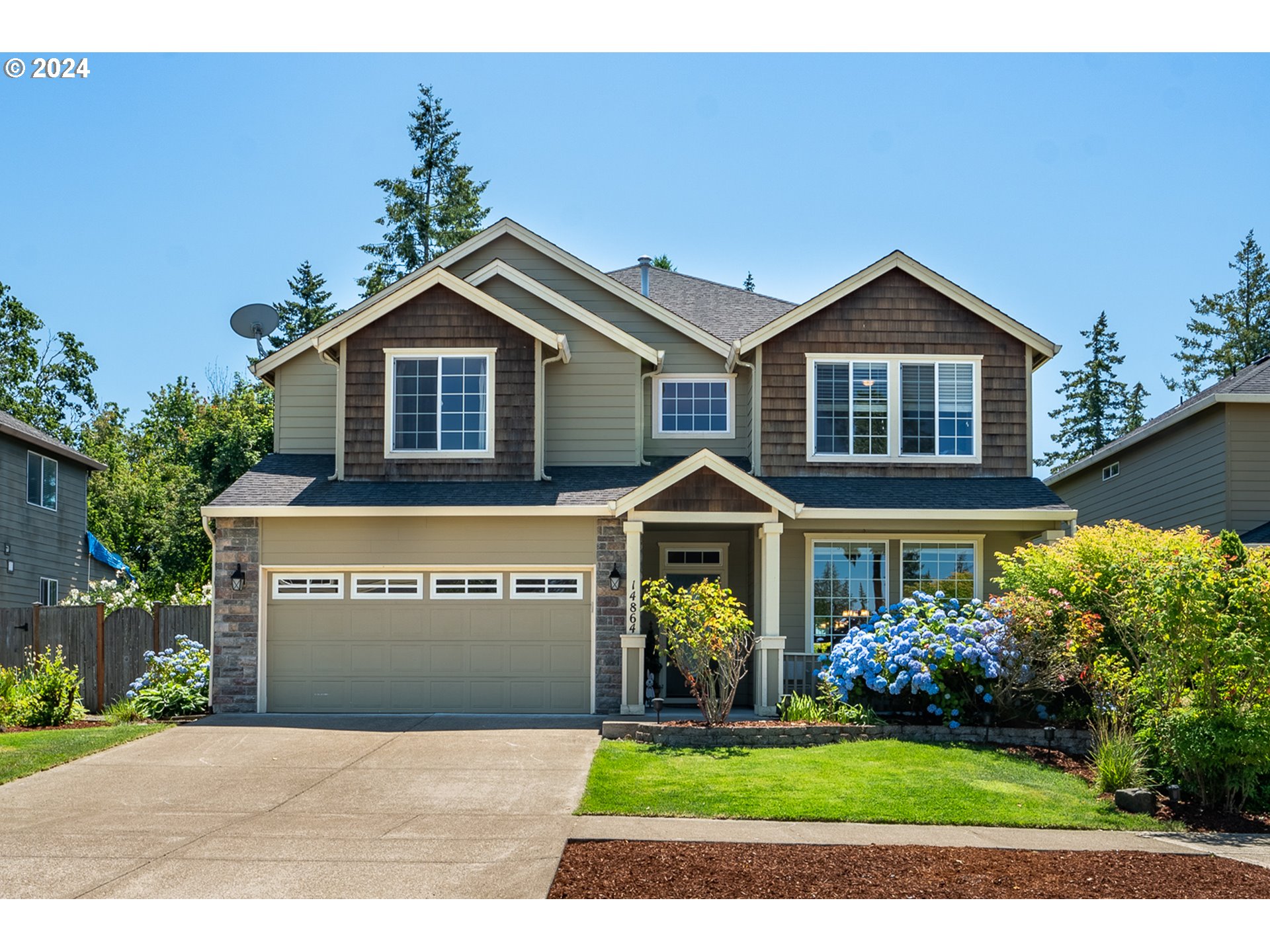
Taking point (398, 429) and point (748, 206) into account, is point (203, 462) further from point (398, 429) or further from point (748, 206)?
point (748, 206)

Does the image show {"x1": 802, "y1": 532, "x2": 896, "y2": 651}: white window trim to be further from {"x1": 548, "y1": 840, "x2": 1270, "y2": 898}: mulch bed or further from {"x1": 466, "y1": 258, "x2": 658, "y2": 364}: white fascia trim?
{"x1": 548, "y1": 840, "x2": 1270, "y2": 898}: mulch bed

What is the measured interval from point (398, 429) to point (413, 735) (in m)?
5.13

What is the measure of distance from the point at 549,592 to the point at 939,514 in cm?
555

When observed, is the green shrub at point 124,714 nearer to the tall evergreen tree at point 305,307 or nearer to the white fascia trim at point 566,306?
the white fascia trim at point 566,306

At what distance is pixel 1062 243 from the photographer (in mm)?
20219

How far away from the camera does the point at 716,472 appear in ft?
53.3

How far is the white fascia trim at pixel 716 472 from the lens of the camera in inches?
637

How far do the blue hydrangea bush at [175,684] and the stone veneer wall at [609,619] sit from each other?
5547mm

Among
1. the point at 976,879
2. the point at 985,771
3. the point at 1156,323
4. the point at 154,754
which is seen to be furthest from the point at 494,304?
the point at 1156,323

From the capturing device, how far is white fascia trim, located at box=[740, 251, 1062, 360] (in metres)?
18.2

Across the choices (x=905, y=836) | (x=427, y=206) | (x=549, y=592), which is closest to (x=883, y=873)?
(x=905, y=836)

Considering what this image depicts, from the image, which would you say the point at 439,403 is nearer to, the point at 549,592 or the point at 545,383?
the point at 545,383

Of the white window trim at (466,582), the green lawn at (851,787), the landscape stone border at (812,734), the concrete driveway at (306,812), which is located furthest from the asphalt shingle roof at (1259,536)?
the white window trim at (466,582)

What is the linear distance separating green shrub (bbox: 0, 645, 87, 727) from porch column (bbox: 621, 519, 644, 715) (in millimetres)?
7560
